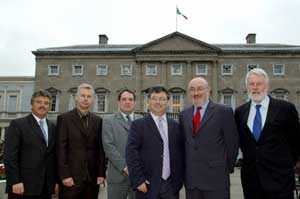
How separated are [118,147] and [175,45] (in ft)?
109

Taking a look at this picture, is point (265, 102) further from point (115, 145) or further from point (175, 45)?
point (175, 45)

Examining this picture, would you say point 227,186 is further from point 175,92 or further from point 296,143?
point 175,92

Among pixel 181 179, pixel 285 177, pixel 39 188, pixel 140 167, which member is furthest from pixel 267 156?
pixel 39 188

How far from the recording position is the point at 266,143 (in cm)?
471

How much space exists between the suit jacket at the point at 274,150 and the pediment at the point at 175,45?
33.2m

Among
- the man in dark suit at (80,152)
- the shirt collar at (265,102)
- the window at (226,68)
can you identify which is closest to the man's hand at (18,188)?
the man in dark suit at (80,152)

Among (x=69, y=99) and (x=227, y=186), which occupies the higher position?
(x=69, y=99)

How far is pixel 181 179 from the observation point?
487 cm

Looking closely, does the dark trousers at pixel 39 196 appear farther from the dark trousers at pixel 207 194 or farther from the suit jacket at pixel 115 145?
the dark trousers at pixel 207 194

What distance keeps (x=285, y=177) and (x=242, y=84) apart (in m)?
33.3

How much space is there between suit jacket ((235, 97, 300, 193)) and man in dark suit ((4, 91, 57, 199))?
2.93 meters

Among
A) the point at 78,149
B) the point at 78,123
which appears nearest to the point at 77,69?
the point at 78,123

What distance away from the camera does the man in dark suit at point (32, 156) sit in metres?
5.08

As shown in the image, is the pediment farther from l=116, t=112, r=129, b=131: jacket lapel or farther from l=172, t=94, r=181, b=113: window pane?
l=116, t=112, r=129, b=131: jacket lapel
